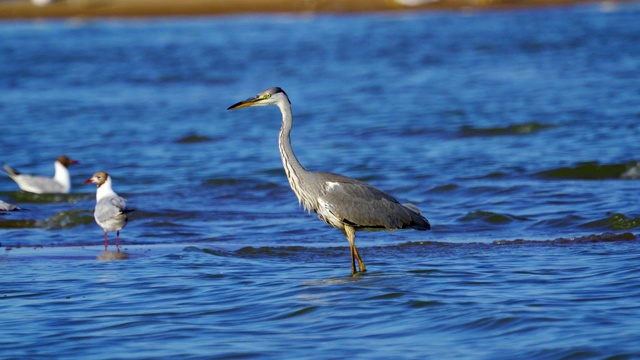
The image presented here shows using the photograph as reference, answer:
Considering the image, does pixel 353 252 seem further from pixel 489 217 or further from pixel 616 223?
pixel 616 223

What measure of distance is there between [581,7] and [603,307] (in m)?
44.6

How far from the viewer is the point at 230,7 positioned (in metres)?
52.1

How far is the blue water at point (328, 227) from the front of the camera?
7234mm

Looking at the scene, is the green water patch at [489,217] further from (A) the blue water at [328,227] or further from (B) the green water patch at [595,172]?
(B) the green water patch at [595,172]

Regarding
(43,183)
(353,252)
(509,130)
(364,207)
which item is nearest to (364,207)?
(364,207)

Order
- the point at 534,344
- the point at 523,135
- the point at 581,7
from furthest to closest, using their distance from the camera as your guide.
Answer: the point at 581,7, the point at 523,135, the point at 534,344

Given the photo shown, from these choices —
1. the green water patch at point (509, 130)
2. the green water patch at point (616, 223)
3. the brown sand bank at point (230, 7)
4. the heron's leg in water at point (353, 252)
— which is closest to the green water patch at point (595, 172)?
the green water patch at point (616, 223)

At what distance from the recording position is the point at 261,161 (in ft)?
55.0

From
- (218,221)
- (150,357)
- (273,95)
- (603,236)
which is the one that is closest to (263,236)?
(218,221)

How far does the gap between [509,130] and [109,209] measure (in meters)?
9.28

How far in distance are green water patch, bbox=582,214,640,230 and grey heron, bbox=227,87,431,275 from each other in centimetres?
253

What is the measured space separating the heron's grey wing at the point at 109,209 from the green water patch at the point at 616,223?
4853 mm

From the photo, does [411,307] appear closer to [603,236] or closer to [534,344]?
[534,344]

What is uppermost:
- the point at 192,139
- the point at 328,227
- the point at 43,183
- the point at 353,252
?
the point at 192,139
